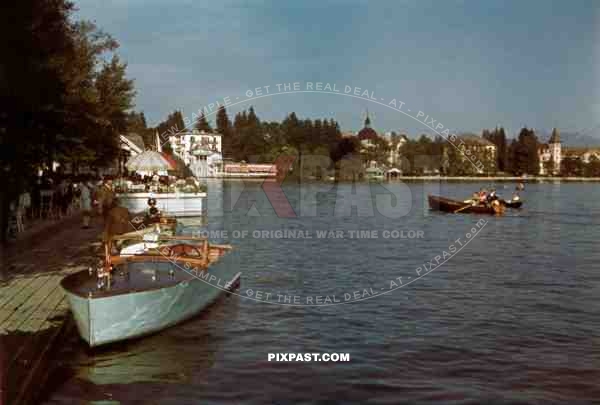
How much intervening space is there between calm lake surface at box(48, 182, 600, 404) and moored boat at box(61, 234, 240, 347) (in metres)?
0.41

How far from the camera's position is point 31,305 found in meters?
12.3

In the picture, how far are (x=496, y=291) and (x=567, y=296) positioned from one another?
2006 millimetres

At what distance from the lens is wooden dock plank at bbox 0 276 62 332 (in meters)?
10.9

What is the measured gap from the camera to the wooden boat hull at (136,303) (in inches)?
423

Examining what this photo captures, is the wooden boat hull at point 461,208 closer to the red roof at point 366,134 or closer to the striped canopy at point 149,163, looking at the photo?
the striped canopy at point 149,163

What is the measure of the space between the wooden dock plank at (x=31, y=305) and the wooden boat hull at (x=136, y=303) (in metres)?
1.01

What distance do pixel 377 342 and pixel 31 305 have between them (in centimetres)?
700

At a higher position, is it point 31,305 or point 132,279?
point 132,279

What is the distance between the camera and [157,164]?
36.9m

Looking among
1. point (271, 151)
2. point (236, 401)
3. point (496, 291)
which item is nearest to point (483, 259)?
point (496, 291)

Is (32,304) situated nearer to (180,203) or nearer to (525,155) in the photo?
(180,203)
